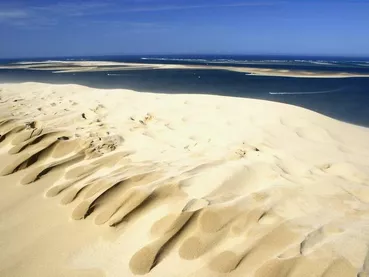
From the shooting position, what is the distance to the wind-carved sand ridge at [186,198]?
3092mm

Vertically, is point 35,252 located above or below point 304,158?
below

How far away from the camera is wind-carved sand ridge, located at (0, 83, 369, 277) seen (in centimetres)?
309

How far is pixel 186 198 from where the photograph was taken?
3893 millimetres

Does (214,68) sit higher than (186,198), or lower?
lower

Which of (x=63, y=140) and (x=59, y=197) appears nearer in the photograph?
(x=59, y=197)

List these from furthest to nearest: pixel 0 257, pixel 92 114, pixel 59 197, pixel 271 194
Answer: pixel 92 114 → pixel 59 197 → pixel 271 194 → pixel 0 257

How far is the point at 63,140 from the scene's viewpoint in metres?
5.96

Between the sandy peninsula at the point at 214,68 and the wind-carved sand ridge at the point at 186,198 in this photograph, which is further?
the sandy peninsula at the point at 214,68

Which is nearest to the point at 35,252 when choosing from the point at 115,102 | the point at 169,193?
the point at 169,193

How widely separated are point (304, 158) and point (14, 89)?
37.3 ft

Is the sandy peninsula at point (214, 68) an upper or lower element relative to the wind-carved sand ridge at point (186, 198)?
lower

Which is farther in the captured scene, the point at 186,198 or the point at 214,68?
the point at 214,68

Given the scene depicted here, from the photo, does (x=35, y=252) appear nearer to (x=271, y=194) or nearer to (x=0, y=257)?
(x=0, y=257)

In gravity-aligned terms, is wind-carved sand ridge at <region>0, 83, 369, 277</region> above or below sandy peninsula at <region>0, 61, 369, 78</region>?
above
